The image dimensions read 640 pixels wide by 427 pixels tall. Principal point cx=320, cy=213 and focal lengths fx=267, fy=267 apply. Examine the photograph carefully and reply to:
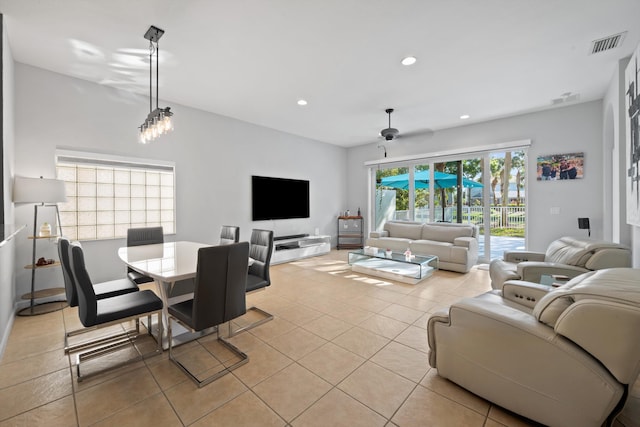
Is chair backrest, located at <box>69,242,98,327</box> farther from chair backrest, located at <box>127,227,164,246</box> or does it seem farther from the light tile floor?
chair backrest, located at <box>127,227,164,246</box>

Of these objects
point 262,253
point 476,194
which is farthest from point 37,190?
point 476,194

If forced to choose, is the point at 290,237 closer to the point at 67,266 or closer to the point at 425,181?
the point at 425,181

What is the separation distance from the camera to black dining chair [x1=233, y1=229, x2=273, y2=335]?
2.72 meters

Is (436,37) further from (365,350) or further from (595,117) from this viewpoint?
(595,117)

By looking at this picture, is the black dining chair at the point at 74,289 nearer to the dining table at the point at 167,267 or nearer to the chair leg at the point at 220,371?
Result: the dining table at the point at 167,267

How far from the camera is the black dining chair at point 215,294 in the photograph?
1.87 m

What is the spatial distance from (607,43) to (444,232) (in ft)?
11.3

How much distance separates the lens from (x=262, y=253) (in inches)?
116

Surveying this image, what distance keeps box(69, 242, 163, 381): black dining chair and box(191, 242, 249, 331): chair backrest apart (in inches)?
20.2

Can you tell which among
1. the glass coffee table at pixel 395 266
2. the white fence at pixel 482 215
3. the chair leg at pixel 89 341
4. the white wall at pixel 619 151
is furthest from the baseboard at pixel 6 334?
the white fence at pixel 482 215

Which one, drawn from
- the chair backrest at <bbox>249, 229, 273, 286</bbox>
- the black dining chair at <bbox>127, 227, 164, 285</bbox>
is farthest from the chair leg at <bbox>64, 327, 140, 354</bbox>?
the chair backrest at <bbox>249, 229, 273, 286</bbox>

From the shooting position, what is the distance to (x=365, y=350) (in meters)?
2.27

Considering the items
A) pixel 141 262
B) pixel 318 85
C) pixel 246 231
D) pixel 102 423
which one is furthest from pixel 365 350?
pixel 246 231

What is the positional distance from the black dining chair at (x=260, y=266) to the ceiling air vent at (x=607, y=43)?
12.7 feet
